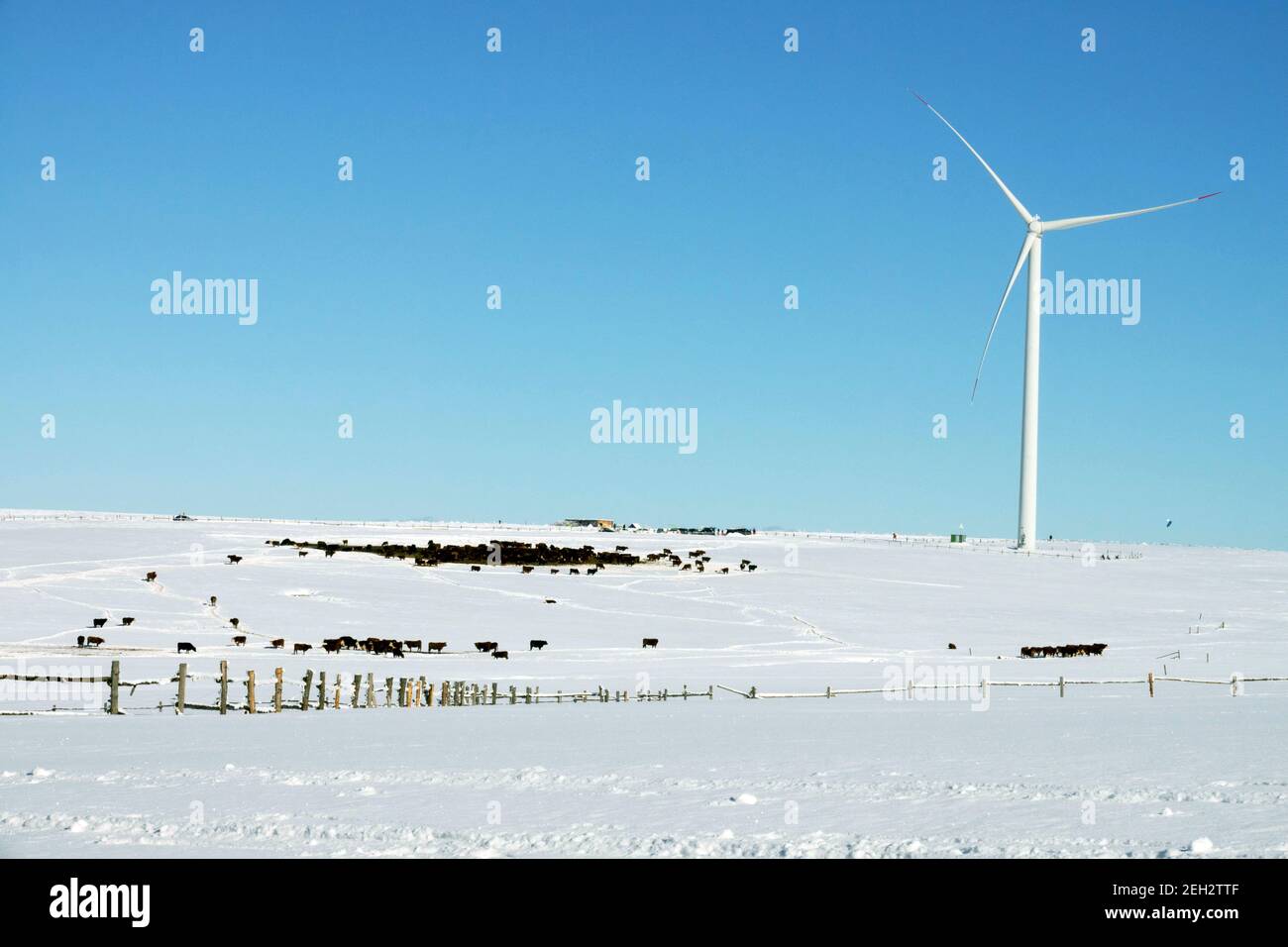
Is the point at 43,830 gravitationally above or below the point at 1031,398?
below

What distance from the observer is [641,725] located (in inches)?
1262

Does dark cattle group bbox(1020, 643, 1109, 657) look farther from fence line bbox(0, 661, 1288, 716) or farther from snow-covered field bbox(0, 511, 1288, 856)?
fence line bbox(0, 661, 1288, 716)

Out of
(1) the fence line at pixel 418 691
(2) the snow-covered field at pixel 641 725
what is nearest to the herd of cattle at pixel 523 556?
(2) the snow-covered field at pixel 641 725

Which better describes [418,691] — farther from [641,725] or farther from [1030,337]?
[1030,337]

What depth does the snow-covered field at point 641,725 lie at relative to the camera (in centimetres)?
1548

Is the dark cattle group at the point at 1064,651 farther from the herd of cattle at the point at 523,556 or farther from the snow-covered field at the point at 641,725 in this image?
the herd of cattle at the point at 523,556

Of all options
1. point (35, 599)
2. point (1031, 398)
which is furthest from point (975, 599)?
point (35, 599)

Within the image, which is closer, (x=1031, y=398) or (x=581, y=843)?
(x=581, y=843)

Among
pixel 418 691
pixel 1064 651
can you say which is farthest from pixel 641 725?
pixel 1064 651

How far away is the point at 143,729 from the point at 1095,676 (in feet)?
128

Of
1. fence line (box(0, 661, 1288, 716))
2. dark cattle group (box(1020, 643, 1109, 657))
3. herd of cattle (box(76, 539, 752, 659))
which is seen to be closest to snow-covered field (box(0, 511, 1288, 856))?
fence line (box(0, 661, 1288, 716))
